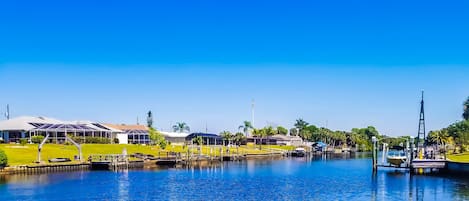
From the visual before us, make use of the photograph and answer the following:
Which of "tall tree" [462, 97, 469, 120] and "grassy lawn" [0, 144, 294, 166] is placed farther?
→ "tall tree" [462, 97, 469, 120]

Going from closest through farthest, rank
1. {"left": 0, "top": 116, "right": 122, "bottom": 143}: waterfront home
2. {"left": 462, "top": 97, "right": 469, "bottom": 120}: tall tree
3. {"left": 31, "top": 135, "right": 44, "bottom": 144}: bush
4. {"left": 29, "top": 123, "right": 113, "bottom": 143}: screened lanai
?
{"left": 31, "top": 135, "right": 44, "bottom": 144}: bush, {"left": 0, "top": 116, "right": 122, "bottom": 143}: waterfront home, {"left": 29, "top": 123, "right": 113, "bottom": 143}: screened lanai, {"left": 462, "top": 97, "right": 469, "bottom": 120}: tall tree

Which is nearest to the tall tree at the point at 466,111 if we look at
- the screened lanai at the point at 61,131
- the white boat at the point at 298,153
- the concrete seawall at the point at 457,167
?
the white boat at the point at 298,153

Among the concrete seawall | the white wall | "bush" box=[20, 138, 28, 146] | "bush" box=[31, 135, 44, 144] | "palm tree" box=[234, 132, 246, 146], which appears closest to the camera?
the concrete seawall

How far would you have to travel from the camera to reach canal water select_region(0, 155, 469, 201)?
2317 inches

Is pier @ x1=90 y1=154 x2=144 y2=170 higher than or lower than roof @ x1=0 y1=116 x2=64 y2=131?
lower

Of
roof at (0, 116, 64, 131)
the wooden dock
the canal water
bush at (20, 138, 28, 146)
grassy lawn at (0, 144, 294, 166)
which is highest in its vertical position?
roof at (0, 116, 64, 131)

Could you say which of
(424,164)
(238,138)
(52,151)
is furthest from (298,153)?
(52,151)

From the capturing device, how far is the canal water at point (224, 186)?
58844mm

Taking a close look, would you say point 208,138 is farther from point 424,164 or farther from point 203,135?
point 424,164

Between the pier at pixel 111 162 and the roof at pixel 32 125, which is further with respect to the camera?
the roof at pixel 32 125

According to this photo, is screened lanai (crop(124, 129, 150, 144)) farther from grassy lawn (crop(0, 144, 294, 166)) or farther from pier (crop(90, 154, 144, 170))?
pier (crop(90, 154, 144, 170))

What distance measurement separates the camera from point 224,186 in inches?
2709

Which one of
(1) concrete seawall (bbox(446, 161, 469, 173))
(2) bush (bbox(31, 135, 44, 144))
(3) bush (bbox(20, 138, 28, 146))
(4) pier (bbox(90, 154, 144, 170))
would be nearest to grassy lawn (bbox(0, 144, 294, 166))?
(4) pier (bbox(90, 154, 144, 170))

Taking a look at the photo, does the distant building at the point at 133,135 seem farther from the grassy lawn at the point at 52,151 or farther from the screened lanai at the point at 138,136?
the grassy lawn at the point at 52,151
